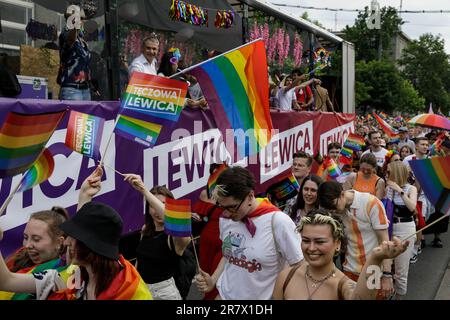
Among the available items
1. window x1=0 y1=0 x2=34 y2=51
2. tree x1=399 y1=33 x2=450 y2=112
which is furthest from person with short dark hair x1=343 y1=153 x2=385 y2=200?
tree x1=399 y1=33 x2=450 y2=112

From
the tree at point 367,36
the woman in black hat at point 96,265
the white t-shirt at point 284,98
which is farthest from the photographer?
the tree at point 367,36

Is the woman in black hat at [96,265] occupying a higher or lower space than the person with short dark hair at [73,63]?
lower

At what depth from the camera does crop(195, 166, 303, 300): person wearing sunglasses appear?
138 inches

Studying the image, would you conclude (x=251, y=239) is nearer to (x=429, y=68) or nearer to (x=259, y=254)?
(x=259, y=254)

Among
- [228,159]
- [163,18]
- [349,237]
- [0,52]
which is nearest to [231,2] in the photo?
[163,18]

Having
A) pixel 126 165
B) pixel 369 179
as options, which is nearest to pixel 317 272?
pixel 126 165

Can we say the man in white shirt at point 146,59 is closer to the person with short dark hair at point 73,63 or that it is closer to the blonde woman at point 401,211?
the person with short dark hair at point 73,63

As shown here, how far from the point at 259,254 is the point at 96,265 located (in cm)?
127

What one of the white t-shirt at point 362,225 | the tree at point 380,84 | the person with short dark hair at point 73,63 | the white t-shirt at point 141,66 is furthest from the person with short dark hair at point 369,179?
the tree at point 380,84

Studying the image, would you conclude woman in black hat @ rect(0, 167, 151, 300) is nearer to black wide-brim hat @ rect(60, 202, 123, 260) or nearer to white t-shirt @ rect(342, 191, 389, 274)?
black wide-brim hat @ rect(60, 202, 123, 260)

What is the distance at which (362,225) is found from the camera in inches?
188

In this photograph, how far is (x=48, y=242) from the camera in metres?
3.07

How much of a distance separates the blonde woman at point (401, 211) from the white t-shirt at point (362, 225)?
1.20 metres

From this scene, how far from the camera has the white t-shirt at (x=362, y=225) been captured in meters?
4.70
